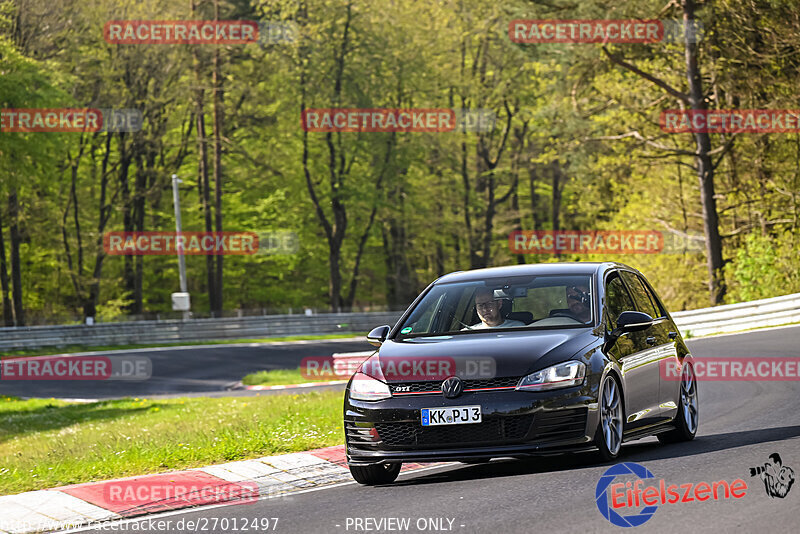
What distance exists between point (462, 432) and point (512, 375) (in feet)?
1.83

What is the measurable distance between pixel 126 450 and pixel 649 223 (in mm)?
31577

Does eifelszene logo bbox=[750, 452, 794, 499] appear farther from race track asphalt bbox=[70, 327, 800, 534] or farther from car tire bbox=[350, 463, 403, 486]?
car tire bbox=[350, 463, 403, 486]

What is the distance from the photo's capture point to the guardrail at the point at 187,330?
4350cm

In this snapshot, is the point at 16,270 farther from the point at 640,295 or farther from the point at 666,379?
the point at 666,379

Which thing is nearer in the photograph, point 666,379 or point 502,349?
point 502,349

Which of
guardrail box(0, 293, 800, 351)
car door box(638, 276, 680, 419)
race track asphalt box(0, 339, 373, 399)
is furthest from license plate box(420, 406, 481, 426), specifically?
guardrail box(0, 293, 800, 351)

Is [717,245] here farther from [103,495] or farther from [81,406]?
[103,495]

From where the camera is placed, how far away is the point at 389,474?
8953 mm

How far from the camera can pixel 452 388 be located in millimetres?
8219

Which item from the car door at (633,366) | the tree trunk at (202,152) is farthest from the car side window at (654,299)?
the tree trunk at (202,152)

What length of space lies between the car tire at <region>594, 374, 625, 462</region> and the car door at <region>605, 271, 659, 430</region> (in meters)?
0.18

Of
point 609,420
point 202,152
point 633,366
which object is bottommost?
point 609,420

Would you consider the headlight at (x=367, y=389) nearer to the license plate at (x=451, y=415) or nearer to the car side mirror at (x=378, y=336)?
the license plate at (x=451, y=415)

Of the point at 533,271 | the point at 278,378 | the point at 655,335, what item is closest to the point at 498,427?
the point at 533,271
